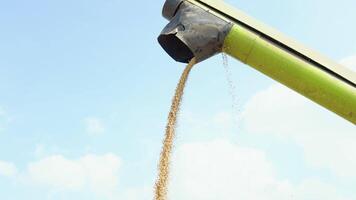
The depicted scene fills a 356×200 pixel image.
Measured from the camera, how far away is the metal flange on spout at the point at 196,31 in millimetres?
3271

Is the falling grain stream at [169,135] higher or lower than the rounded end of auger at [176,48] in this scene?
lower

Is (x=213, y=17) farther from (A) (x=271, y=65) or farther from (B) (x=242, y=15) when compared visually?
(A) (x=271, y=65)

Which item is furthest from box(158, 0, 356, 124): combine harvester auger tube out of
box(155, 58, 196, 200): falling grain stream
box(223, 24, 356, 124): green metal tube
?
box(155, 58, 196, 200): falling grain stream

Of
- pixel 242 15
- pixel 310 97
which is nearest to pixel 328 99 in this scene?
pixel 310 97

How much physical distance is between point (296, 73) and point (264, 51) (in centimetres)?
25

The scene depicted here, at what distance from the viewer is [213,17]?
3.32 metres

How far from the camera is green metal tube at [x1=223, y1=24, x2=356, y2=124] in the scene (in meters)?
3.08

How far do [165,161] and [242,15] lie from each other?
1322mm

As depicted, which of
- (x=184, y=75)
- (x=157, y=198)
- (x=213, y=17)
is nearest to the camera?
(x=213, y=17)

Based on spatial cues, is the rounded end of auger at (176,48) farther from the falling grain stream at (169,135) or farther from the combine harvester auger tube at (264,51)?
the falling grain stream at (169,135)

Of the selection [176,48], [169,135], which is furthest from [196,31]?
[169,135]

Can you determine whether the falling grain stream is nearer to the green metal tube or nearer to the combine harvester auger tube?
the combine harvester auger tube

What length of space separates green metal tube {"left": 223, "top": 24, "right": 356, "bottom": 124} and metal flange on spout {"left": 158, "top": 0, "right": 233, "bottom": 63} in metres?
0.11

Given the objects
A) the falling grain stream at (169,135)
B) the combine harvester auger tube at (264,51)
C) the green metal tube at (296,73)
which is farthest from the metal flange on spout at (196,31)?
the falling grain stream at (169,135)
